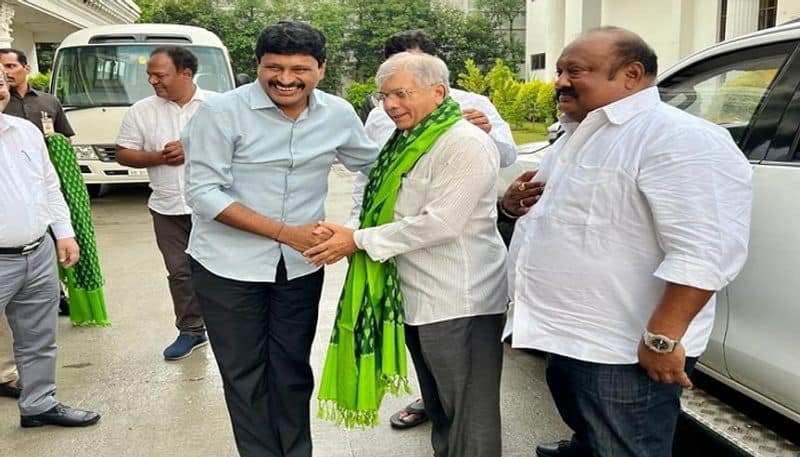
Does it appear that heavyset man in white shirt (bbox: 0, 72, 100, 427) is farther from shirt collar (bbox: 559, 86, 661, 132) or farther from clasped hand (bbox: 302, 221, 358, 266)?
shirt collar (bbox: 559, 86, 661, 132)

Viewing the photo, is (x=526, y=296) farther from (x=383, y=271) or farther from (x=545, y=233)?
(x=383, y=271)

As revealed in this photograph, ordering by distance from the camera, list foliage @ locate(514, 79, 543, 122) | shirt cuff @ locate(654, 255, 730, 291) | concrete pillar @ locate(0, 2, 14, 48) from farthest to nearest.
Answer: foliage @ locate(514, 79, 543, 122), concrete pillar @ locate(0, 2, 14, 48), shirt cuff @ locate(654, 255, 730, 291)

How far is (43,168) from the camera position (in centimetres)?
313

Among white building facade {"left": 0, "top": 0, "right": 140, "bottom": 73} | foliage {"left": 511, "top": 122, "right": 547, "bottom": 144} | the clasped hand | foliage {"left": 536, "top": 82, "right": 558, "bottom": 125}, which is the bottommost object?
foliage {"left": 511, "top": 122, "right": 547, "bottom": 144}

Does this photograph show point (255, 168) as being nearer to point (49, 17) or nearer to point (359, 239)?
point (359, 239)

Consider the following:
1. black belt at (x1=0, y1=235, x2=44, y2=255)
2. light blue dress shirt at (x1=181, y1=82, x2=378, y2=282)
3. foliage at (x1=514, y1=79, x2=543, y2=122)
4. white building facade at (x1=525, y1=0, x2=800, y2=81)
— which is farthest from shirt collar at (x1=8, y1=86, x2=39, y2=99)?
foliage at (x1=514, y1=79, x2=543, y2=122)

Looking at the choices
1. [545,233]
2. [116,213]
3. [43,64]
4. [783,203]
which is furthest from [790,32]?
[43,64]

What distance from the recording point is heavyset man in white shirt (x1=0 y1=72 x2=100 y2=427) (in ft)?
9.58

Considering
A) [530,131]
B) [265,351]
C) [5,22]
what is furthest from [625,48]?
[530,131]

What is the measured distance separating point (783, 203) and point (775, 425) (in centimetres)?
103

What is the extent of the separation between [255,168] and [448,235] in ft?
2.43

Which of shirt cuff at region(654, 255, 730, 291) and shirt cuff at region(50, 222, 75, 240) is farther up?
shirt cuff at region(654, 255, 730, 291)

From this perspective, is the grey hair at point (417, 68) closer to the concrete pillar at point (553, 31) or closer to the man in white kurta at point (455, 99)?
the man in white kurta at point (455, 99)

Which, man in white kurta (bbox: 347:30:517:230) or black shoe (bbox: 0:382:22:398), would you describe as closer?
man in white kurta (bbox: 347:30:517:230)
